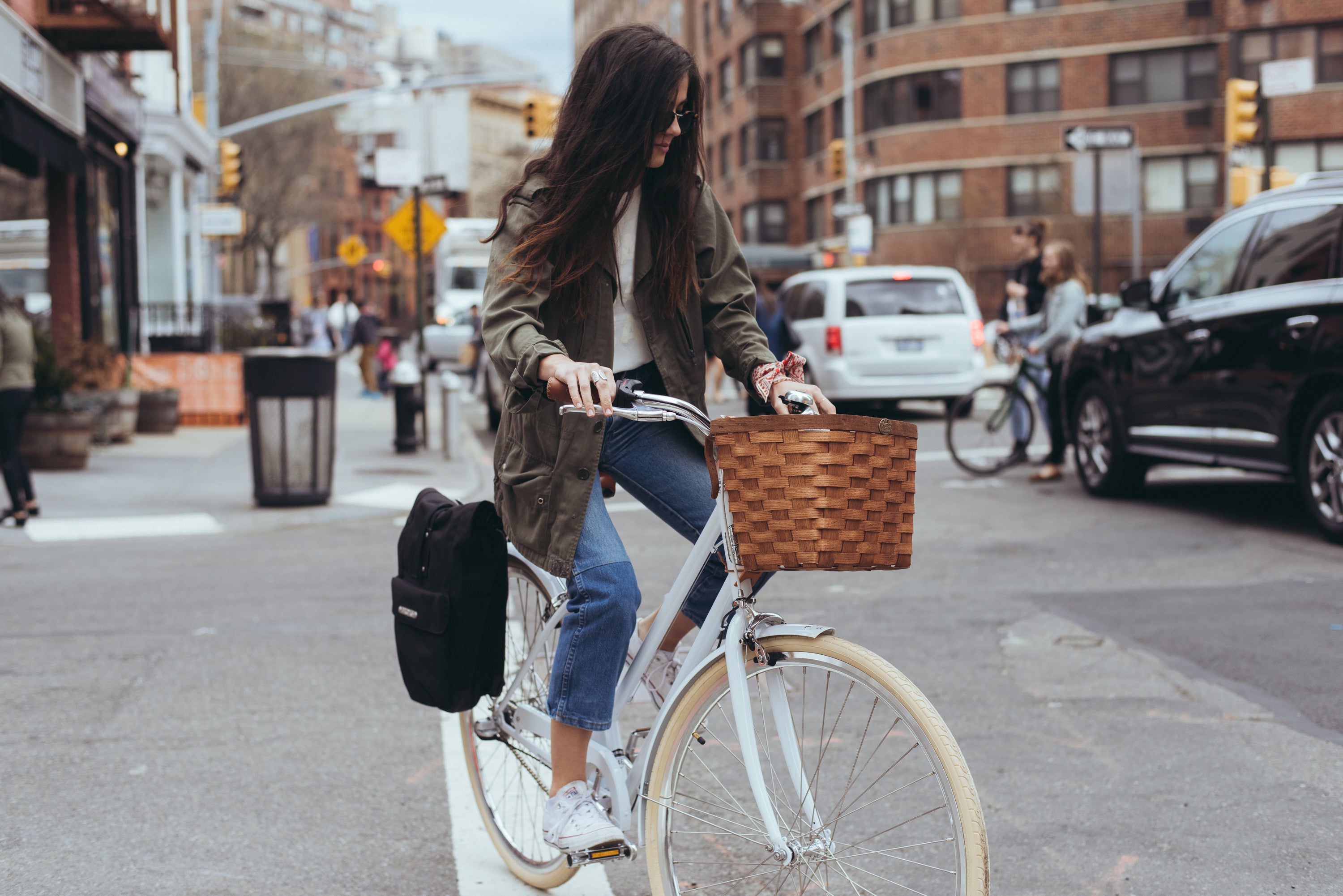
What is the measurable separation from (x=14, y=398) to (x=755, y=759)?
8.34m

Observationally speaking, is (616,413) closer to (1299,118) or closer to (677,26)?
(1299,118)

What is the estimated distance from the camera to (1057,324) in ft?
37.6

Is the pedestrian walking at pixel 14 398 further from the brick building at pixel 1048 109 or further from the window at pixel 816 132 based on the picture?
the window at pixel 816 132

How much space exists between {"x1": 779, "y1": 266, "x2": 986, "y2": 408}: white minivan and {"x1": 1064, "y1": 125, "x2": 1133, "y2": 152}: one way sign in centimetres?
233

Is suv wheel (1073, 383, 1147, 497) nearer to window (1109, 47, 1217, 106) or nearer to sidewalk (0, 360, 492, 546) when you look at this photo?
sidewalk (0, 360, 492, 546)

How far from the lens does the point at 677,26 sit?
224 ft

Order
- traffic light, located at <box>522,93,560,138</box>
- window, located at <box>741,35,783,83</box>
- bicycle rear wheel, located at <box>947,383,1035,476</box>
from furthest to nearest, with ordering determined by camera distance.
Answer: window, located at <box>741,35,783,83</box> < traffic light, located at <box>522,93,560,138</box> < bicycle rear wheel, located at <box>947,383,1035,476</box>

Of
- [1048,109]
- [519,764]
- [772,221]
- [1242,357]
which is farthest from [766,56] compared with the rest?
[519,764]

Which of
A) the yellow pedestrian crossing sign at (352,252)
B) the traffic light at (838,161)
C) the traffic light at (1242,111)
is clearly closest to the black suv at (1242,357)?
the traffic light at (1242,111)

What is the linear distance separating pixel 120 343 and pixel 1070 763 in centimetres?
1790

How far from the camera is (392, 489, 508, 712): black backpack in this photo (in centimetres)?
324

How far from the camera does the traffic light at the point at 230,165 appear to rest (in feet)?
88.6

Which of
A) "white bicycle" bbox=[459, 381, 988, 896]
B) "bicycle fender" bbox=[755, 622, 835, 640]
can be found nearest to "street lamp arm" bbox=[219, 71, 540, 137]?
"white bicycle" bbox=[459, 381, 988, 896]

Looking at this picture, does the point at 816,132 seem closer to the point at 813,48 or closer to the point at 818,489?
the point at 813,48
